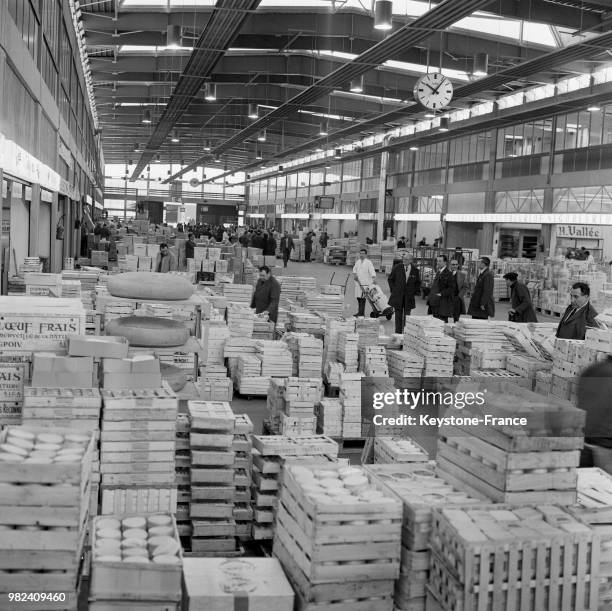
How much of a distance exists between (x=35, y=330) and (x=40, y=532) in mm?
3294

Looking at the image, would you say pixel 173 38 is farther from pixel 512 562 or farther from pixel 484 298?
pixel 512 562

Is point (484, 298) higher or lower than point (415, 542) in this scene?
higher

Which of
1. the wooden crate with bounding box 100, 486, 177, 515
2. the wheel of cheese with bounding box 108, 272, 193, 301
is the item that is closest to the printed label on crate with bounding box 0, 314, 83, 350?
the wheel of cheese with bounding box 108, 272, 193, 301

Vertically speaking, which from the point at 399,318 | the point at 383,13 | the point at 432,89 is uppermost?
the point at 383,13

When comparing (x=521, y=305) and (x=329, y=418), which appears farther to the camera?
(x=521, y=305)

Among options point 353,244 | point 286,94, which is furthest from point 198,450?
point 353,244

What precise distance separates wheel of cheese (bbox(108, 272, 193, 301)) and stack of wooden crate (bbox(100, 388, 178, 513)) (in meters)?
2.01

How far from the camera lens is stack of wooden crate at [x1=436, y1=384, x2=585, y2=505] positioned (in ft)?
17.3

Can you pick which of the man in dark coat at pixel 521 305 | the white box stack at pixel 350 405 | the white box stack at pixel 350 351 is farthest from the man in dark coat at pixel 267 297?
the white box stack at pixel 350 405

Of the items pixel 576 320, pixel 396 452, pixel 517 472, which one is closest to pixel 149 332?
pixel 396 452

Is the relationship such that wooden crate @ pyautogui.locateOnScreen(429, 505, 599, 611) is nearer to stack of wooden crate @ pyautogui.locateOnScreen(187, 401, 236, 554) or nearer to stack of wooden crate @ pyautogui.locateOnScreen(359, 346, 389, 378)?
stack of wooden crate @ pyautogui.locateOnScreen(187, 401, 236, 554)

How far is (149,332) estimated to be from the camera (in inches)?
318

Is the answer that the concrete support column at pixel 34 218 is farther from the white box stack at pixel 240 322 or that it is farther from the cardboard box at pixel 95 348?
the cardboard box at pixel 95 348

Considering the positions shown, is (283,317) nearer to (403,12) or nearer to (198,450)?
(403,12)
